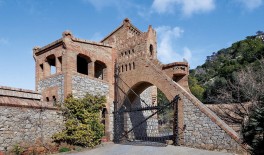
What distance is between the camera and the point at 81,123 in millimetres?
14734

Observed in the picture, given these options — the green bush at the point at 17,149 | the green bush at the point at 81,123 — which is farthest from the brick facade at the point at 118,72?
the green bush at the point at 17,149

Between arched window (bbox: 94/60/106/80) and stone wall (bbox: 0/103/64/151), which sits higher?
arched window (bbox: 94/60/106/80)

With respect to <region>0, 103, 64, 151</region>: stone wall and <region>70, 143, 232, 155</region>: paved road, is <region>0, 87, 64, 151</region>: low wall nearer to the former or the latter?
<region>0, 103, 64, 151</region>: stone wall

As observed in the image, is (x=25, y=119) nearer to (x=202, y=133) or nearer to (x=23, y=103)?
(x=23, y=103)

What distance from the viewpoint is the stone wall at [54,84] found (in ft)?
50.0

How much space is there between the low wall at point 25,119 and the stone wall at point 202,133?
6861 millimetres

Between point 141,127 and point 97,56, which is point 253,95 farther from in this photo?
point 97,56

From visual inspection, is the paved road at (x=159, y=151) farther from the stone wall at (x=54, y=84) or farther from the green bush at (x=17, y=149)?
the stone wall at (x=54, y=84)

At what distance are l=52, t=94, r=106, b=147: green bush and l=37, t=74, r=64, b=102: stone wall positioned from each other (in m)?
0.82

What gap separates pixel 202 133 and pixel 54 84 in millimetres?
9050

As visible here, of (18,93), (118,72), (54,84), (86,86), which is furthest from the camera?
(118,72)

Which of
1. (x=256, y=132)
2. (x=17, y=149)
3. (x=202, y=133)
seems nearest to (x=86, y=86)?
(x=17, y=149)

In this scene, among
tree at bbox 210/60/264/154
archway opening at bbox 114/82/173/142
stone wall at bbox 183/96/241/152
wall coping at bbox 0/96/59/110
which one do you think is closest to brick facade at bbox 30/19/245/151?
stone wall at bbox 183/96/241/152

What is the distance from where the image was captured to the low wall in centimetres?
1182
